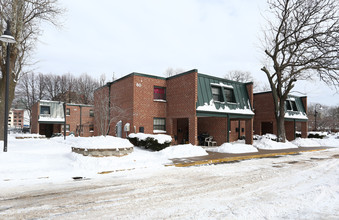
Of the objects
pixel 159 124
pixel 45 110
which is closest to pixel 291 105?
pixel 159 124

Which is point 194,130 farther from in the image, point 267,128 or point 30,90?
point 30,90

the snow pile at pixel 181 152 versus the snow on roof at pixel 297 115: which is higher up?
the snow on roof at pixel 297 115

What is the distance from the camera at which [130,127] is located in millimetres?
17375

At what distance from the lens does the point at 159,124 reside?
720 inches

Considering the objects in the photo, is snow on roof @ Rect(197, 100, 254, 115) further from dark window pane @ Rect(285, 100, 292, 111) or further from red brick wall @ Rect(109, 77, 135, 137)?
dark window pane @ Rect(285, 100, 292, 111)

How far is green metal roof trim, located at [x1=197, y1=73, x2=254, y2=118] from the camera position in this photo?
53.8ft

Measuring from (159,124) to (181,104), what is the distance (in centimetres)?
295

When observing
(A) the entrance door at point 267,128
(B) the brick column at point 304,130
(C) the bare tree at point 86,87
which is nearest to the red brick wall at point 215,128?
(A) the entrance door at point 267,128

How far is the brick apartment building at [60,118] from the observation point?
32303mm

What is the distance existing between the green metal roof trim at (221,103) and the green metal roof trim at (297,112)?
28.1ft

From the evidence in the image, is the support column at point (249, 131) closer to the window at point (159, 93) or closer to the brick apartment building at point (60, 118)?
the window at point (159, 93)

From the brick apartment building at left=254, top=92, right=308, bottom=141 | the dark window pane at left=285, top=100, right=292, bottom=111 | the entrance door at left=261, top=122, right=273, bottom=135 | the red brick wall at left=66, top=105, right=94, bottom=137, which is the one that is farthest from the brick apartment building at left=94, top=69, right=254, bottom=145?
the red brick wall at left=66, top=105, right=94, bottom=137

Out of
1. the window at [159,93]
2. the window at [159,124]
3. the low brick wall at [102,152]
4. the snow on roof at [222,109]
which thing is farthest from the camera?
the window at [159,93]

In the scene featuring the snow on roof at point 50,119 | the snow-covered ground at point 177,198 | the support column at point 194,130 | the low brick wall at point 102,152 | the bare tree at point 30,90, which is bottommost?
the snow-covered ground at point 177,198
